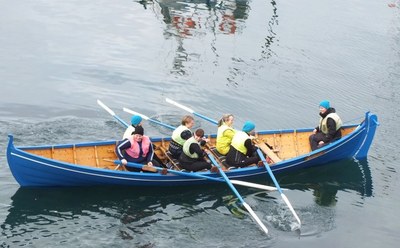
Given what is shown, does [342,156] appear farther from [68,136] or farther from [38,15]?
[38,15]

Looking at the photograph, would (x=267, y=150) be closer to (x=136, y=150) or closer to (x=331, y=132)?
(x=331, y=132)

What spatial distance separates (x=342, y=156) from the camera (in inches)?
855

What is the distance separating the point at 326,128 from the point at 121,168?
688 cm

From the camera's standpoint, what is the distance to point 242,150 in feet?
64.3

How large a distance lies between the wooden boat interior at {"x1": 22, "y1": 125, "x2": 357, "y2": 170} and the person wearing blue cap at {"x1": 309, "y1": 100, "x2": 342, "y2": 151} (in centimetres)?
59

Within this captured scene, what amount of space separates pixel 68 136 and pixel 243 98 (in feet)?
27.7

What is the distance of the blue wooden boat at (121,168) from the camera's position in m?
17.4

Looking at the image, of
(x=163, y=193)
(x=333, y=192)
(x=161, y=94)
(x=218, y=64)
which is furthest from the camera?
(x=218, y=64)

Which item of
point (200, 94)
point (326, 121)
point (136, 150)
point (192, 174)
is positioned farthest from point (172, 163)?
point (200, 94)

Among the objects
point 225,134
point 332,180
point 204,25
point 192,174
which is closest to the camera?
point 192,174

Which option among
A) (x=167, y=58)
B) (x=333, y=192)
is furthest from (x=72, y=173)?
(x=167, y=58)

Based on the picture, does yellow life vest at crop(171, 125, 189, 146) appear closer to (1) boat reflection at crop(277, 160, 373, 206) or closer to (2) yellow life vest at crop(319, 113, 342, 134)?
(1) boat reflection at crop(277, 160, 373, 206)

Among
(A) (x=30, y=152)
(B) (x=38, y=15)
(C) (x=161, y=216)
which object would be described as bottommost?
(C) (x=161, y=216)

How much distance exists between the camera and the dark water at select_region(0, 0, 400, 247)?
17172mm
